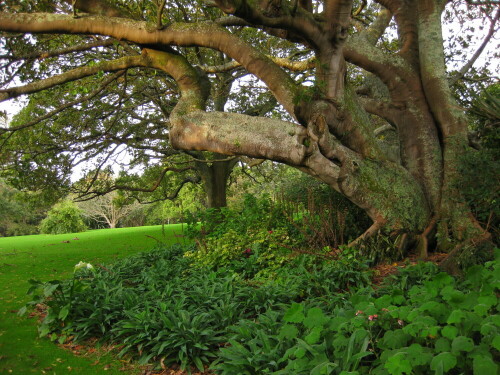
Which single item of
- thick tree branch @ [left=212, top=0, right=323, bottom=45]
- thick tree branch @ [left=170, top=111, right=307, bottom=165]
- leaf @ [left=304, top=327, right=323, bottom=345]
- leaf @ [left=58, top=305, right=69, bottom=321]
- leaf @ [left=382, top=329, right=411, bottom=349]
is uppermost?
thick tree branch @ [left=212, top=0, right=323, bottom=45]

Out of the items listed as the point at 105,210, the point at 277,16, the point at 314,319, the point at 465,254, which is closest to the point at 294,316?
the point at 314,319

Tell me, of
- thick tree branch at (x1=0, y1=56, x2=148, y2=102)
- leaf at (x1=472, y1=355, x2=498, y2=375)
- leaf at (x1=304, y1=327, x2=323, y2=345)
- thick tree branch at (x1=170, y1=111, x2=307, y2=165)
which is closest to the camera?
→ leaf at (x1=472, y1=355, x2=498, y2=375)

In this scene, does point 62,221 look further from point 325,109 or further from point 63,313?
point 325,109

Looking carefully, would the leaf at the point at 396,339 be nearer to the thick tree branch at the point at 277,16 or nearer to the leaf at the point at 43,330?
the leaf at the point at 43,330

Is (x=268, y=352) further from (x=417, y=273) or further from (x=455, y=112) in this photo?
(x=455, y=112)

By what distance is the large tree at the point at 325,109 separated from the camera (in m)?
6.01

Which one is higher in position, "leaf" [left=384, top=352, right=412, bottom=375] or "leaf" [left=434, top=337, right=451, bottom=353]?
"leaf" [left=434, top=337, right=451, bottom=353]

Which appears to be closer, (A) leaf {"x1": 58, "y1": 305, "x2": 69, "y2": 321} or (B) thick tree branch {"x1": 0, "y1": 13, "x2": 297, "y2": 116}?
(A) leaf {"x1": 58, "y1": 305, "x2": 69, "y2": 321}

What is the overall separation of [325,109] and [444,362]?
472cm

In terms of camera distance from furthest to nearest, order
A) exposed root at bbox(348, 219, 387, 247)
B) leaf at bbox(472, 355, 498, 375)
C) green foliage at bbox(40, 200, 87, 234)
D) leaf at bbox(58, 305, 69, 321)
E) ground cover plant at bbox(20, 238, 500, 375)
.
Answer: green foliage at bbox(40, 200, 87, 234) → exposed root at bbox(348, 219, 387, 247) → leaf at bbox(58, 305, 69, 321) → ground cover plant at bbox(20, 238, 500, 375) → leaf at bbox(472, 355, 498, 375)

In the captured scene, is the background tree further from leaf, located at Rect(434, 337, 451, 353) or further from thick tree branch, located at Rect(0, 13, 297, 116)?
leaf, located at Rect(434, 337, 451, 353)

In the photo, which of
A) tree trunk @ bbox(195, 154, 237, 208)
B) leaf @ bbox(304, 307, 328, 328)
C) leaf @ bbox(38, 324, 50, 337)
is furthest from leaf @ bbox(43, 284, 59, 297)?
tree trunk @ bbox(195, 154, 237, 208)

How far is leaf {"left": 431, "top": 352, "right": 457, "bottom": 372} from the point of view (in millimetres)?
2229

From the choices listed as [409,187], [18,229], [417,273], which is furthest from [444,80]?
[18,229]
